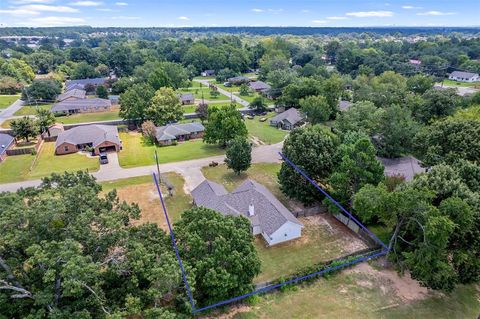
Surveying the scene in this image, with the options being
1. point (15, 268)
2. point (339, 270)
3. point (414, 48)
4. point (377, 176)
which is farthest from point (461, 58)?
point (15, 268)

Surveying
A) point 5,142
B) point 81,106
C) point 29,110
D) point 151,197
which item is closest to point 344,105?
point 151,197

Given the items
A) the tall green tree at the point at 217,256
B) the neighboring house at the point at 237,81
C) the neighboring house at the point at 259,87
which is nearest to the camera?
the tall green tree at the point at 217,256

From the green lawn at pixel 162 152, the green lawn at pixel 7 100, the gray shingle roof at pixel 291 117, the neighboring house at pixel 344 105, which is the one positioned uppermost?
the neighboring house at pixel 344 105

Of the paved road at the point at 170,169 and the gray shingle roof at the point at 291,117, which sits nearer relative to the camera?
the paved road at the point at 170,169

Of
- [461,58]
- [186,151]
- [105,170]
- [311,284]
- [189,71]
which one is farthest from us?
[461,58]

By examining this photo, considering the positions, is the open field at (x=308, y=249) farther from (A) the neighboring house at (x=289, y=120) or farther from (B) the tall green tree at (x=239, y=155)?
(A) the neighboring house at (x=289, y=120)

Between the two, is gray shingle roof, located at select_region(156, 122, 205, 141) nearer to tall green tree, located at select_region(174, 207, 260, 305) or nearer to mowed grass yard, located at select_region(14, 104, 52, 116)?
tall green tree, located at select_region(174, 207, 260, 305)

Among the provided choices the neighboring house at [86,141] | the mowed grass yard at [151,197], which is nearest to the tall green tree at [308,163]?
the mowed grass yard at [151,197]

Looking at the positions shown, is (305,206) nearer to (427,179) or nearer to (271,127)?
(427,179)
